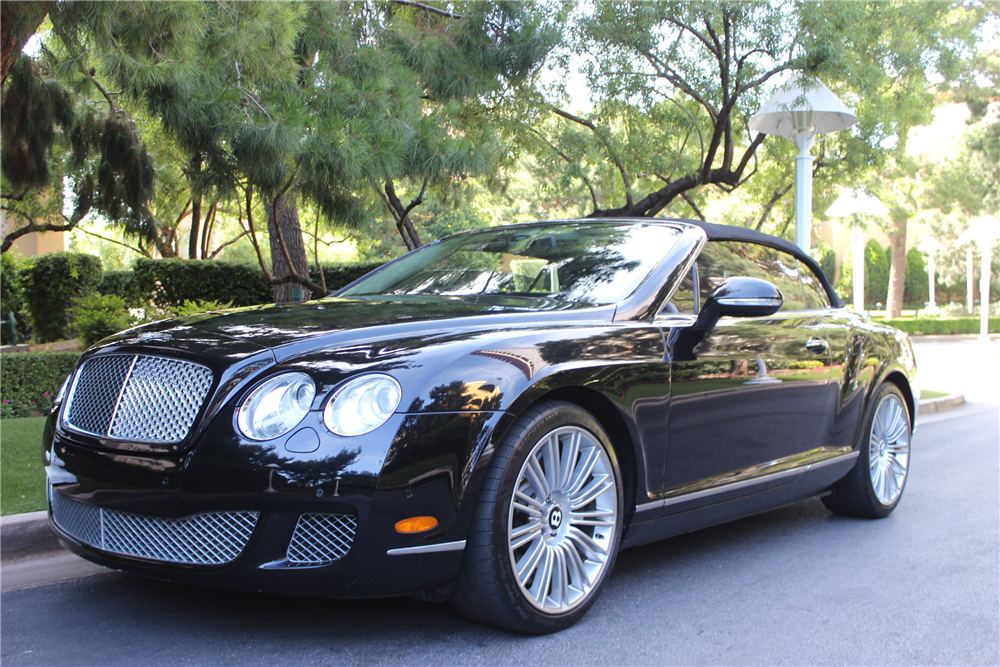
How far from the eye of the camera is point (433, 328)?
317cm

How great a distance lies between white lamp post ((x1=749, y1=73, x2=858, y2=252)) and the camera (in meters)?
9.57

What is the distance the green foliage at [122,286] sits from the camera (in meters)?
17.0

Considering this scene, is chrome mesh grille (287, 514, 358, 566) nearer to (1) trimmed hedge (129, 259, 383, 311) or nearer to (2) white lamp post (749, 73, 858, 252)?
(2) white lamp post (749, 73, 858, 252)

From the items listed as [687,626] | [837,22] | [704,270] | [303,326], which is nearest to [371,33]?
[837,22]

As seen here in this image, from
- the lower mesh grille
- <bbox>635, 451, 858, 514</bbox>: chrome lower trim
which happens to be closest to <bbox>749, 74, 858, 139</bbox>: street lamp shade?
<bbox>635, 451, 858, 514</bbox>: chrome lower trim

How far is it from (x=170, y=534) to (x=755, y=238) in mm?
3361

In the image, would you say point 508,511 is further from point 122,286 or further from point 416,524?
point 122,286

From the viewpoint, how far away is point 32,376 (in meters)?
9.35

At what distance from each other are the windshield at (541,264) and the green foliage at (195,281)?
1332 cm

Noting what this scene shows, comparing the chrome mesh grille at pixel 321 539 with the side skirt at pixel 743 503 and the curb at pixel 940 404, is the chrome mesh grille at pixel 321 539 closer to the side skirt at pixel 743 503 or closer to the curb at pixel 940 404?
the side skirt at pixel 743 503

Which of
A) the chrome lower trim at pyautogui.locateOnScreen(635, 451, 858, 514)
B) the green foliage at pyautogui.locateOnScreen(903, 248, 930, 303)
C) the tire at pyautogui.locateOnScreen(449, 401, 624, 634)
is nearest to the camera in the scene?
the tire at pyautogui.locateOnScreen(449, 401, 624, 634)

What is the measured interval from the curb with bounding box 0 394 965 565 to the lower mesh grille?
48.4 inches

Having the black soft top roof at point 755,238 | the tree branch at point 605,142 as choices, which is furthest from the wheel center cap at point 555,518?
the tree branch at point 605,142

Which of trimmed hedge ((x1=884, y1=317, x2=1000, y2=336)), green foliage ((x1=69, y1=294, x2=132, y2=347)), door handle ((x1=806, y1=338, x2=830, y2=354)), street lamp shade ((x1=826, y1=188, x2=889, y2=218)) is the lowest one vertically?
trimmed hedge ((x1=884, y1=317, x2=1000, y2=336))
